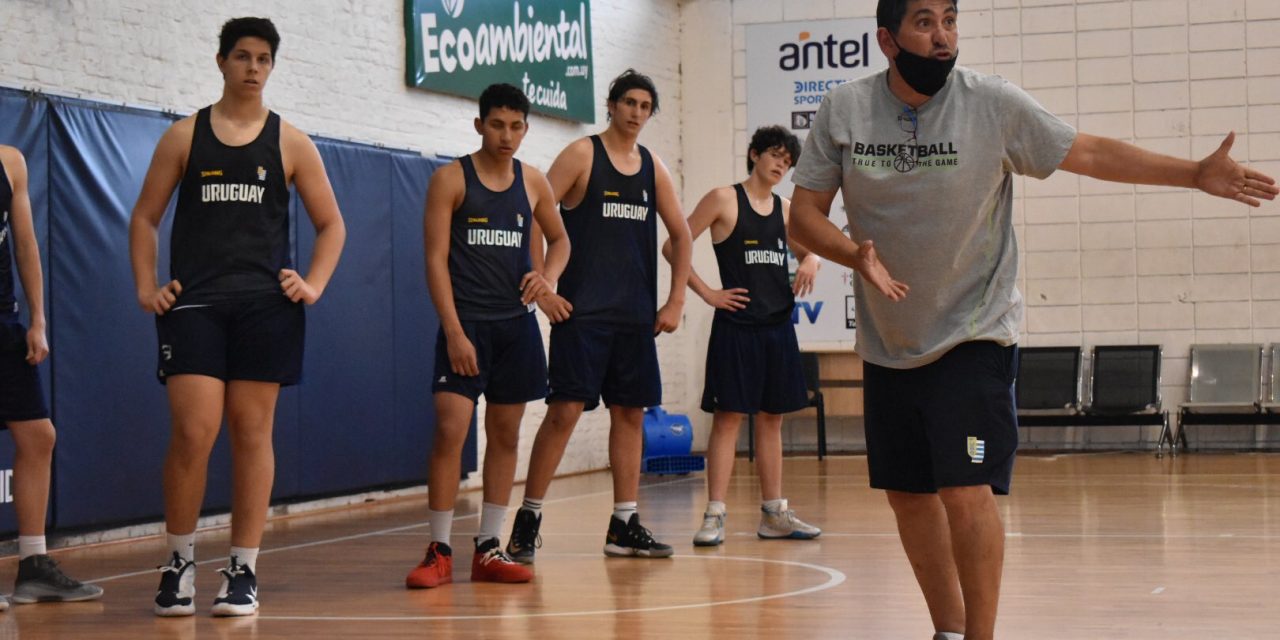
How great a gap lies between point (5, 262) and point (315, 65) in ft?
14.1

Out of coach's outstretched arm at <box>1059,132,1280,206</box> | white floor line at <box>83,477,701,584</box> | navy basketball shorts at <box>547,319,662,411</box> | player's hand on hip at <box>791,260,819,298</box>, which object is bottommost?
white floor line at <box>83,477,701,584</box>

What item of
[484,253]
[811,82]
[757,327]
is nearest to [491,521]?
[484,253]

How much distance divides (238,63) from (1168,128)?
1043 centimetres

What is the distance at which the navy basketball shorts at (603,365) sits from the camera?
235 inches

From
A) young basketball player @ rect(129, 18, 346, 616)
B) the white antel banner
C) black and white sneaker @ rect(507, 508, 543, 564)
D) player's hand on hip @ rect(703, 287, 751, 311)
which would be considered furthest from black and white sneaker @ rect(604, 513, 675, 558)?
the white antel banner

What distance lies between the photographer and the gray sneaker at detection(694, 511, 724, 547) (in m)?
6.61

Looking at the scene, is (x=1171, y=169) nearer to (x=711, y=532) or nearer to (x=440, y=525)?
(x=440, y=525)

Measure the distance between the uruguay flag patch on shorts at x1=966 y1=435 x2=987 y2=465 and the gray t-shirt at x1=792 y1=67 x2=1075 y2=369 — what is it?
20cm

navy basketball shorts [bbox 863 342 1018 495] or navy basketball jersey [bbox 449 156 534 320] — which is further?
navy basketball jersey [bbox 449 156 534 320]

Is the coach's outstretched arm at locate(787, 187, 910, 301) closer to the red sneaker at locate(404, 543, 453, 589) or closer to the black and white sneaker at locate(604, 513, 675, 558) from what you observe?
the red sneaker at locate(404, 543, 453, 589)

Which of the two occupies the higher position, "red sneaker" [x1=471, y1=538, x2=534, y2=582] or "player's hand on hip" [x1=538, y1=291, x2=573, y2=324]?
"player's hand on hip" [x1=538, y1=291, x2=573, y2=324]

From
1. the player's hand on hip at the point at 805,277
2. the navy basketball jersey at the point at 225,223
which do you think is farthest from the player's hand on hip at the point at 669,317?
the navy basketball jersey at the point at 225,223

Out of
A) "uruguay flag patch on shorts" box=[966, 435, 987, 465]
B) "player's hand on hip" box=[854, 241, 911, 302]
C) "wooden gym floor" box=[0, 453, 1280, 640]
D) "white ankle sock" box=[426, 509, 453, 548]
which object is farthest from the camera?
"white ankle sock" box=[426, 509, 453, 548]

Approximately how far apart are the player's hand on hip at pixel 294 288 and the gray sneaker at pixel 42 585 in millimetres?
1345
